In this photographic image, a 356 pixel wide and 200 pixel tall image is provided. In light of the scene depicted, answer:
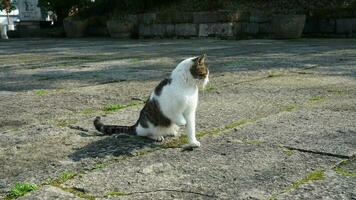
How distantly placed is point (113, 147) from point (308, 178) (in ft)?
3.57

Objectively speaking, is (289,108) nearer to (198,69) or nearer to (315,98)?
(315,98)

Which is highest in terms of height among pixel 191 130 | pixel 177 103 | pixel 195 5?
pixel 195 5

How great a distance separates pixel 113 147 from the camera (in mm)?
2666

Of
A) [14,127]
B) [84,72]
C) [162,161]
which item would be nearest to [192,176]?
[162,161]

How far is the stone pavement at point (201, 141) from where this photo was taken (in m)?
2.05

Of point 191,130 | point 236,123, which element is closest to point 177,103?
point 191,130

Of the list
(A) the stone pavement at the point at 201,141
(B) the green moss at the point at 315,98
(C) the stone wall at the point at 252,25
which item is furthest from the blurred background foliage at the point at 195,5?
(B) the green moss at the point at 315,98

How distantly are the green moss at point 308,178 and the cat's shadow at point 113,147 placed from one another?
894 mm

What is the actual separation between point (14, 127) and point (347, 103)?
2.47m

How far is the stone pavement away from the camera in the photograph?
2.05 meters

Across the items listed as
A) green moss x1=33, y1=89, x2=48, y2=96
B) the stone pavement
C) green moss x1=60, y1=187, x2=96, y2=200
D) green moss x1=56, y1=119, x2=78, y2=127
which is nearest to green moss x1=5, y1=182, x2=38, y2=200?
the stone pavement

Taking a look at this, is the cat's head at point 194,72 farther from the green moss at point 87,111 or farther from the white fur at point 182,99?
the green moss at point 87,111

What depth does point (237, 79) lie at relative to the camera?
5105 mm

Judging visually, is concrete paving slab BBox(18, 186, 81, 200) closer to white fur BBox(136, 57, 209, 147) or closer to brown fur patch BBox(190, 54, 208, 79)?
white fur BBox(136, 57, 209, 147)
